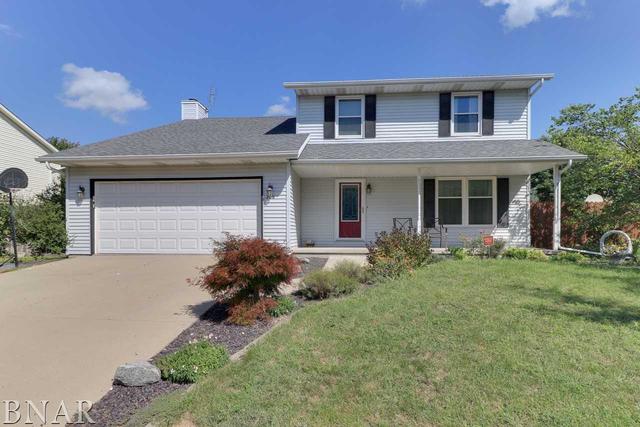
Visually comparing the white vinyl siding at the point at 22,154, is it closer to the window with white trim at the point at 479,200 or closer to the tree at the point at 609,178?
the window with white trim at the point at 479,200

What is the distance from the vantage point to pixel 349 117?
37.9 feet

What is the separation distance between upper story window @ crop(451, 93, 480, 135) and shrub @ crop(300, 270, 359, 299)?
8016 mm

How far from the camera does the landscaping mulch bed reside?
2521mm

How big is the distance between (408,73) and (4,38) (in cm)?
1408

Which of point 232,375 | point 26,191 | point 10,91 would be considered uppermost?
point 10,91

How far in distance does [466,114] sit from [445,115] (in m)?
0.71

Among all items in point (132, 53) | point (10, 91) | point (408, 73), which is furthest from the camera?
point (10, 91)

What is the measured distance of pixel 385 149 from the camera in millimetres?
10516

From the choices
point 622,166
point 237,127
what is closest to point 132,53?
point 237,127

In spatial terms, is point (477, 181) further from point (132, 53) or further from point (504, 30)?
point (132, 53)

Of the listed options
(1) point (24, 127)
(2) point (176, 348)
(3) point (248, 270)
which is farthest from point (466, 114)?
(1) point (24, 127)

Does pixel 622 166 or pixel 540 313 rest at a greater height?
pixel 622 166

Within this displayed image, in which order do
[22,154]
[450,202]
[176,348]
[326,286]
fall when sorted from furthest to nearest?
[22,154], [450,202], [326,286], [176,348]

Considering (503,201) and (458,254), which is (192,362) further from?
(503,201)
